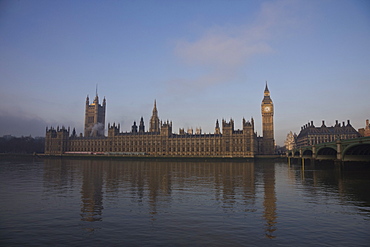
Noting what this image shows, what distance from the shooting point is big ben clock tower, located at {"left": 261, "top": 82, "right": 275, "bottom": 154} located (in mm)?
146875

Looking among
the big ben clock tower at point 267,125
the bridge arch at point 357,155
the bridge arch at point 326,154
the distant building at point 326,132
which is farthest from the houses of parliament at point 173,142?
the bridge arch at point 357,155

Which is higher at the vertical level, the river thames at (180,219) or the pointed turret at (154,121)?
the pointed turret at (154,121)

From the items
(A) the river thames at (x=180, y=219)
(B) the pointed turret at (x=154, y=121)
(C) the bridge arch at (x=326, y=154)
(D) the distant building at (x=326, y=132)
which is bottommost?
(A) the river thames at (x=180, y=219)

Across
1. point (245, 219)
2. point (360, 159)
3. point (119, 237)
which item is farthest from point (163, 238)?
point (360, 159)

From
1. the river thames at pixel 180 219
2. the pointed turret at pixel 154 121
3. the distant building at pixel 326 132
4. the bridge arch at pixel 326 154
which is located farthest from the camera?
the pointed turret at pixel 154 121

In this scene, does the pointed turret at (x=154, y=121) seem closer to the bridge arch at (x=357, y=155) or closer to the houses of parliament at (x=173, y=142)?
the houses of parliament at (x=173, y=142)

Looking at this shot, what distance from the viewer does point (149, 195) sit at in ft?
75.8

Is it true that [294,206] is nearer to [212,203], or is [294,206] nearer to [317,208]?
[317,208]

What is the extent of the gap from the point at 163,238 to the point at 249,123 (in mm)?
121971

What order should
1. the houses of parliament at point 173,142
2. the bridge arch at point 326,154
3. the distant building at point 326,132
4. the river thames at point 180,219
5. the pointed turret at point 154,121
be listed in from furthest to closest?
the pointed turret at point 154,121
the distant building at point 326,132
the houses of parliament at point 173,142
the bridge arch at point 326,154
the river thames at point 180,219

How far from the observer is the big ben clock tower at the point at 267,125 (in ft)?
482

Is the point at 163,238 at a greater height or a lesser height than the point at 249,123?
lesser

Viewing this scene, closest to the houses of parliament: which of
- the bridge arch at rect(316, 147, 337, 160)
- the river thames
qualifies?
the bridge arch at rect(316, 147, 337, 160)

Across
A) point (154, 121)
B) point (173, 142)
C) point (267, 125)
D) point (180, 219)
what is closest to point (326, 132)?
point (267, 125)
